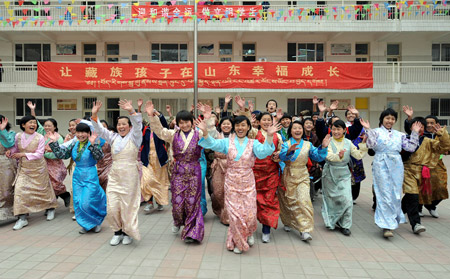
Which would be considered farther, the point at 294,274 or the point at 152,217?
the point at 152,217

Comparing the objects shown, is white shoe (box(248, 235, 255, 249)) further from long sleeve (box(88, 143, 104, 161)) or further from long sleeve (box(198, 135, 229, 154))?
long sleeve (box(88, 143, 104, 161))

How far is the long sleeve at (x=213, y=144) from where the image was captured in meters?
3.63

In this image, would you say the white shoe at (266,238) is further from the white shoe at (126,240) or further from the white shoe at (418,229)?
the white shoe at (418,229)

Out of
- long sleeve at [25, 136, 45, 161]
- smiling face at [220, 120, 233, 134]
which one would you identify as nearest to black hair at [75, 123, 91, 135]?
long sleeve at [25, 136, 45, 161]

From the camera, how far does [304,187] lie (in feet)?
13.3

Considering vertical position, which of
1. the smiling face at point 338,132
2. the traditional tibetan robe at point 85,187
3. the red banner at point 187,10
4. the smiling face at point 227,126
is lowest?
the traditional tibetan robe at point 85,187

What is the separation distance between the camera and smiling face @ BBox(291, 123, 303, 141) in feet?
13.3

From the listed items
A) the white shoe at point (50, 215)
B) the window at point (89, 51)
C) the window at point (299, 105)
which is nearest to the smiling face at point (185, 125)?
the white shoe at point (50, 215)

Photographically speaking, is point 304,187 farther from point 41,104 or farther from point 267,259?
→ point 41,104

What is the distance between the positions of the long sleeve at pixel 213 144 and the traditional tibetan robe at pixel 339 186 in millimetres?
1529

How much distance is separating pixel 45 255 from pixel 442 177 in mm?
5720

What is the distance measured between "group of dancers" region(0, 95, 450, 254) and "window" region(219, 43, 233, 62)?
9.91m

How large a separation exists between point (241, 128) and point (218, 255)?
1.49m

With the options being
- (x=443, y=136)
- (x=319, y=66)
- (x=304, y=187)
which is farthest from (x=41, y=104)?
(x=443, y=136)
